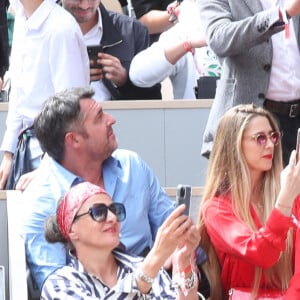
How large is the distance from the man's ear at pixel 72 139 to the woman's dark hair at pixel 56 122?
0.7 inches

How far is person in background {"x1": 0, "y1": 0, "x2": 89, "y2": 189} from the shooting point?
23.0 ft

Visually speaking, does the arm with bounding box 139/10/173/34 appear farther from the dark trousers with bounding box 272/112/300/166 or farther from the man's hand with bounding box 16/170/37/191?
the man's hand with bounding box 16/170/37/191

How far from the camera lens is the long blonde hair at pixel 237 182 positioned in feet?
19.6

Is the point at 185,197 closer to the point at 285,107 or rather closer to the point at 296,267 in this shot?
the point at 296,267

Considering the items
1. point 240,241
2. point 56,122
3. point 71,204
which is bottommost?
point 240,241

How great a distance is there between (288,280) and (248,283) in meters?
0.19

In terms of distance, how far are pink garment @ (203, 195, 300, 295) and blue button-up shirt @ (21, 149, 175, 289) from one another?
322 millimetres

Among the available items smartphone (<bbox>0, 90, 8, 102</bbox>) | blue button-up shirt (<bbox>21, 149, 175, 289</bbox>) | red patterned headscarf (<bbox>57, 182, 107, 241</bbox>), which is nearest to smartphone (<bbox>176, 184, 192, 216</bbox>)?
red patterned headscarf (<bbox>57, 182, 107, 241</bbox>)

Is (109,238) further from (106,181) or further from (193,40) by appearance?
(193,40)

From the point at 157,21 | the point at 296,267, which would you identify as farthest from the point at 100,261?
the point at 157,21

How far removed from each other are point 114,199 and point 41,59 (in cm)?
124

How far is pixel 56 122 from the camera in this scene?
6328 millimetres

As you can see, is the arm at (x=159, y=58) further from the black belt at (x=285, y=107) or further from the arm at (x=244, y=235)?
the arm at (x=244, y=235)

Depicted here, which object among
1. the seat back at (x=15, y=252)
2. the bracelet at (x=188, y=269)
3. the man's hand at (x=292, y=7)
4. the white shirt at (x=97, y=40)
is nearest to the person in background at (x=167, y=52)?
the white shirt at (x=97, y=40)
